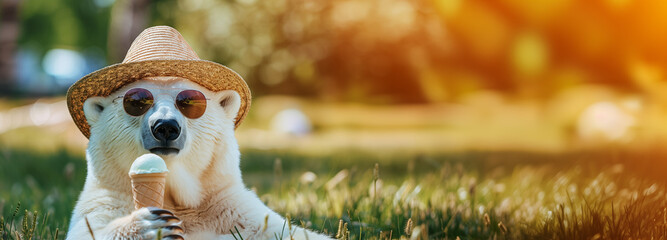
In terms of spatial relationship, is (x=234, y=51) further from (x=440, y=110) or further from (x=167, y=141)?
(x=167, y=141)

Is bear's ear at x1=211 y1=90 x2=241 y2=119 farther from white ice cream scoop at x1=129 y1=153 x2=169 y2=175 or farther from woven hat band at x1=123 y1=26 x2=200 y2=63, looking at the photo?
white ice cream scoop at x1=129 y1=153 x2=169 y2=175

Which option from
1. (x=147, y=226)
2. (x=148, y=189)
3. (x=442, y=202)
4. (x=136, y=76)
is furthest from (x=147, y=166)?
(x=442, y=202)

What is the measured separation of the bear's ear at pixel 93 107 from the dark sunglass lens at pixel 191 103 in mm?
347

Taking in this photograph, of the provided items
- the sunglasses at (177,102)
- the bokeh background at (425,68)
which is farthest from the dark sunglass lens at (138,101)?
the bokeh background at (425,68)

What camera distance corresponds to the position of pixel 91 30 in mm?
26359

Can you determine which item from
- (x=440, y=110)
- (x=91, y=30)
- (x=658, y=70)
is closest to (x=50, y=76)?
(x=91, y=30)

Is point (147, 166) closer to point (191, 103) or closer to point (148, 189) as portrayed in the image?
point (148, 189)

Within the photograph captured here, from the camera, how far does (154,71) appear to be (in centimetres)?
254

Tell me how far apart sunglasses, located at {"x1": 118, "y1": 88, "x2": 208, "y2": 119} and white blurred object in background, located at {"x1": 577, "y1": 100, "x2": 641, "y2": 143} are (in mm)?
7692

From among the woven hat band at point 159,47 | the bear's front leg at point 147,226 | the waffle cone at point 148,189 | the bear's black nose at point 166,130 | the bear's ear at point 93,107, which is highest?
the woven hat band at point 159,47

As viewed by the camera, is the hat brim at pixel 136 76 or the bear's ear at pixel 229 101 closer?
the hat brim at pixel 136 76

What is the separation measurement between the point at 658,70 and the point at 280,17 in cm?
1014

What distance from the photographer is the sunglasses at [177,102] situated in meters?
2.42

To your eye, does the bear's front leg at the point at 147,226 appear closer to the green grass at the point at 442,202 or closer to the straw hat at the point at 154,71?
the green grass at the point at 442,202
